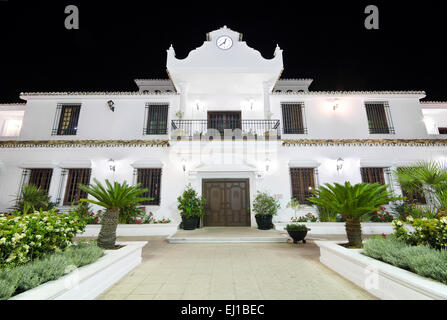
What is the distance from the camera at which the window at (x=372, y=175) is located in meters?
9.45

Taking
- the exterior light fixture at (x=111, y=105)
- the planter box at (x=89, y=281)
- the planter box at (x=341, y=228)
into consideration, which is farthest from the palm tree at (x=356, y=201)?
the exterior light fixture at (x=111, y=105)

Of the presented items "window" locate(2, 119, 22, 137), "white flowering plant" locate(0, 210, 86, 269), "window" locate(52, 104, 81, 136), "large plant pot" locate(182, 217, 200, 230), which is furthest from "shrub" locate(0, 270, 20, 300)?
"window" locate(2, 119, 22, 137)

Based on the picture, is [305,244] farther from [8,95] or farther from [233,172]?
[8,95]

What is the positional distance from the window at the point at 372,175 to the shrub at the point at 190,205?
26.5ft

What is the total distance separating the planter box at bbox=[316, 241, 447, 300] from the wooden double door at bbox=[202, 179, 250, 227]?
5.67 metres

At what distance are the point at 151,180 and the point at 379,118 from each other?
12870 millimetres

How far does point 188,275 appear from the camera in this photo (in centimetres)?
371

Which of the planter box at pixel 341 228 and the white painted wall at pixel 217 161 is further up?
the white painted wall at pixel 217 161

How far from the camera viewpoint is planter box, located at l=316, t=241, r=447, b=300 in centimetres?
222

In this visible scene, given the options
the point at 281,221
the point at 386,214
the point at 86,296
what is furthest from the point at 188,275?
the point at 386,214

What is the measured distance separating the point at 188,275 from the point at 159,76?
46.5ft

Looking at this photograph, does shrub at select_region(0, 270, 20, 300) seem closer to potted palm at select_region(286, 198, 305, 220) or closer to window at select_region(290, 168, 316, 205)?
potted palm at select_region(286, 198, 305, 220)

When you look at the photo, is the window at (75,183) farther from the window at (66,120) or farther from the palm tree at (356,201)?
the palm tree at (356,201)

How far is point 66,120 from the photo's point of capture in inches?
418
